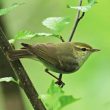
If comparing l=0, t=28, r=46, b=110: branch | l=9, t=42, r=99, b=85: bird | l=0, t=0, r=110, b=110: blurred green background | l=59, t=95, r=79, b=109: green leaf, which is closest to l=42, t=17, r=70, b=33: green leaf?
l=9, t=42, r=99, b=85: bird

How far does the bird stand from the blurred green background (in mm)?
346

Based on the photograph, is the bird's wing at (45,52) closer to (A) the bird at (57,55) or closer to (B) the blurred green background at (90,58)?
(A) the bird at (57,55)

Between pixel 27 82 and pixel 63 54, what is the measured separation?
0.83 m

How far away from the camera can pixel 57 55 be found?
2.34 meters

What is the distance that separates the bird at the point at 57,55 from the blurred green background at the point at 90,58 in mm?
346

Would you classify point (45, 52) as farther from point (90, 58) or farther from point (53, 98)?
point (90, 58)

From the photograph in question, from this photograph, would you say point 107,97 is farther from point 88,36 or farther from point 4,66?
point 88,36

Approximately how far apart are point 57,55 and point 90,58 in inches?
53.8

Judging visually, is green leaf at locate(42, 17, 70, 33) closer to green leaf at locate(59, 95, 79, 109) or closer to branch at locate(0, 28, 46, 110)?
branch at locate(0, 28, 46, 110)

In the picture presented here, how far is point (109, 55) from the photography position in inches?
129

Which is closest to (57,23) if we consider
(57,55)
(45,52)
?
(45,52)

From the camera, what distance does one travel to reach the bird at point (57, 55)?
2.12m

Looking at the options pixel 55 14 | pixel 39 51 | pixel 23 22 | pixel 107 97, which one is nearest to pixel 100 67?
pixel 107 97

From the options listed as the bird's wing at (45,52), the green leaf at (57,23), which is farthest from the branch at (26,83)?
the bird's wing at (45,52)
